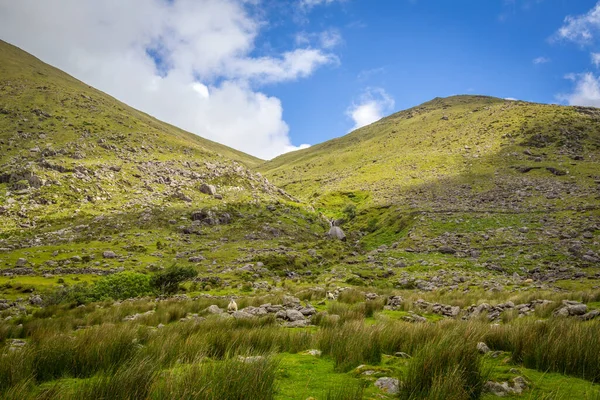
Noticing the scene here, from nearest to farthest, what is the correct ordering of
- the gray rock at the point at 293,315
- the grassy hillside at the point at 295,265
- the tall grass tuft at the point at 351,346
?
the grassy hillside at the point at 295,265, the tall grass tuft at the point at 351,346, the gray rock at the point at 293,315

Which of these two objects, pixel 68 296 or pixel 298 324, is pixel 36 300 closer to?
pixel 68 296

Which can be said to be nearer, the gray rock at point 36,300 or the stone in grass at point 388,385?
the stone in grass at point 388,385

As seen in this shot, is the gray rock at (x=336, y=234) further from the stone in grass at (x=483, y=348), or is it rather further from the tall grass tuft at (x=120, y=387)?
the tall grass tuft at (x=120, y=387)

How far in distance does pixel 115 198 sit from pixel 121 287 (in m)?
30.0

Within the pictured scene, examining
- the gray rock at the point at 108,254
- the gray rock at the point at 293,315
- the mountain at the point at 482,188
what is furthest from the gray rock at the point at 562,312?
the gray rock at the point at 108,254

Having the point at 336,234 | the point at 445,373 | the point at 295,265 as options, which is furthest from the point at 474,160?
the point at 445,373

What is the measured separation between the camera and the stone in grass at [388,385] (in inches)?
164

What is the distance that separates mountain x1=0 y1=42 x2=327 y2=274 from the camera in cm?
3048

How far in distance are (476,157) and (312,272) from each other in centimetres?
4915

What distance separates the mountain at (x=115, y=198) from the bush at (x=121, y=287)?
22.2 feet

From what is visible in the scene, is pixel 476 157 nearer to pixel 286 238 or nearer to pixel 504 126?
pixel 504 126

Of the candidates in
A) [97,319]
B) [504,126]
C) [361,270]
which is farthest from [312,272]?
[504,126]

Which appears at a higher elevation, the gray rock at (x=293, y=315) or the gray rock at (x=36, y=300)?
the gray rock at (x=293, y=315)

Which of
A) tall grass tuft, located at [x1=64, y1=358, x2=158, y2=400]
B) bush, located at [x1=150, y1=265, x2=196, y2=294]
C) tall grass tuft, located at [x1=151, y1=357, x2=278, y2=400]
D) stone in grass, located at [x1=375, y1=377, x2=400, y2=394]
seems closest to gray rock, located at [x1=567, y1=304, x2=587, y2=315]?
stone in grass, located at [x1=375, y1=377, x2=400, y2=394]
